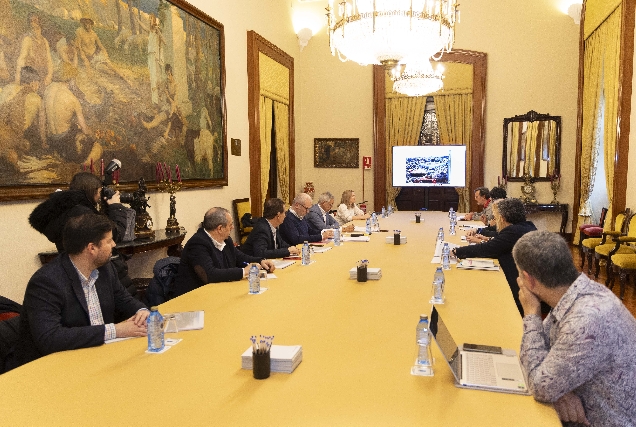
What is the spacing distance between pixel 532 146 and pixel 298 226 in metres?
6.82

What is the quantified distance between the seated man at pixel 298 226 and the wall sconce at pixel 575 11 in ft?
25.1

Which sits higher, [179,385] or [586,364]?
[586,364]

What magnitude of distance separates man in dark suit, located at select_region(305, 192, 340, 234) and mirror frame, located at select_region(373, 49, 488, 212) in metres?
4.25

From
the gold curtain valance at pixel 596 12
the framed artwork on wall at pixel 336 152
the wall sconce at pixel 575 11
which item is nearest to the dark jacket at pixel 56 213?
the gold curtain valance at pixel 596 12

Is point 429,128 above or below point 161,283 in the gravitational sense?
above

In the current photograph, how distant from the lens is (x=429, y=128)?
12062mm

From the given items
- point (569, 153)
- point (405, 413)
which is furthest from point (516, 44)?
point (405, 413)

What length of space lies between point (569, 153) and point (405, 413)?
10.6m

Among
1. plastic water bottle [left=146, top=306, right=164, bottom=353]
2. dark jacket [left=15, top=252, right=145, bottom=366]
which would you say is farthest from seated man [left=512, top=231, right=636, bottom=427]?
dark jacket [left=15, top=252, right=145, bottom=366]

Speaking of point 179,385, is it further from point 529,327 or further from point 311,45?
point 311,45

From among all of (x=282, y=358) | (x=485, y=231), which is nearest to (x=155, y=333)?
(x=282, y=358)

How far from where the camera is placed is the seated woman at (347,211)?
328 inches

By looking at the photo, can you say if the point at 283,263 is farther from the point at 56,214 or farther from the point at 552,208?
the point at 552,208

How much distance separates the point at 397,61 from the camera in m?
5.10
